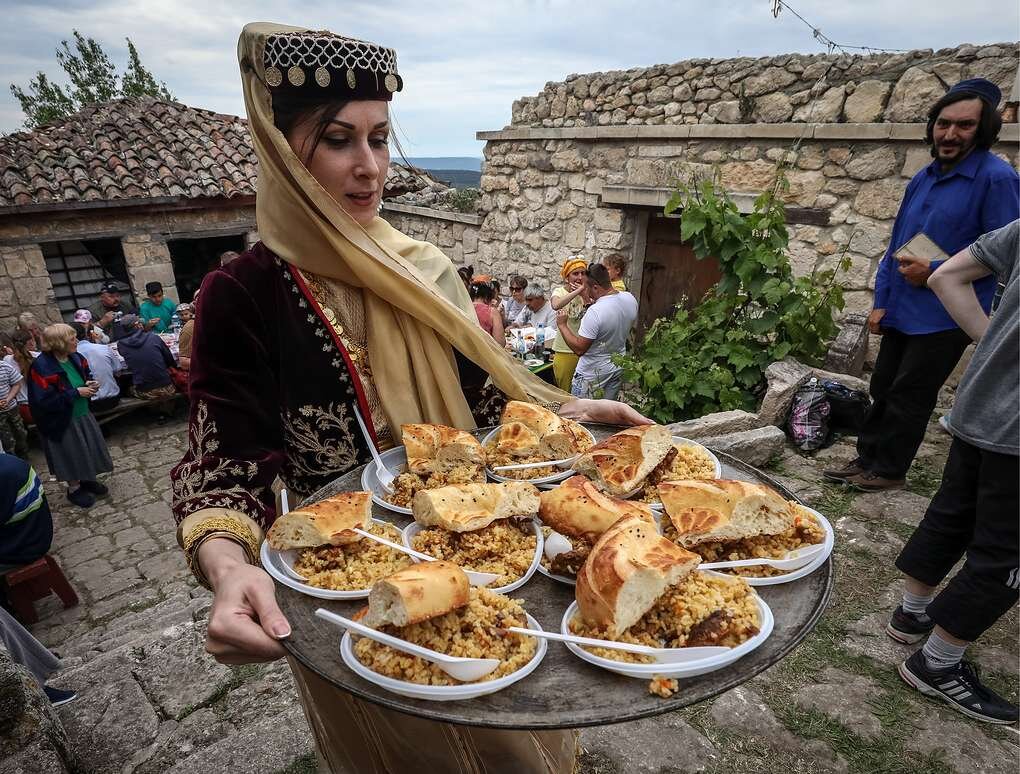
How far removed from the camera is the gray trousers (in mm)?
3431

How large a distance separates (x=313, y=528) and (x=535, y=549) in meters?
0.61

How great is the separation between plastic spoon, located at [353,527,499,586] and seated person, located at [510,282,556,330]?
747 cm

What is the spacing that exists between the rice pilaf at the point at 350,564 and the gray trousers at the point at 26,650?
3.22 meters

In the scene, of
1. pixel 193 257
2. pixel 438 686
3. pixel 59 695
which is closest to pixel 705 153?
pixel 438 686

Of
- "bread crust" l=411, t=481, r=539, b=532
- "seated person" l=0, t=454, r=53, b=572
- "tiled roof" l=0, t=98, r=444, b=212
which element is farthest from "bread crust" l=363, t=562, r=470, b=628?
Answer: "tiled roof" l=0, t=98, r=444, b=212

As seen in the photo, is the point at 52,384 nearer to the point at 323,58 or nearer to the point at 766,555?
the point at 323,58

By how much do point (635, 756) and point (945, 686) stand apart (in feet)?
5.17

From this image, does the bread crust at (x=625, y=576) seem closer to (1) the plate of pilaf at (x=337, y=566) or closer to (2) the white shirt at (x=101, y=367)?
(1) the plate of pilaf at (x=337, y=566)

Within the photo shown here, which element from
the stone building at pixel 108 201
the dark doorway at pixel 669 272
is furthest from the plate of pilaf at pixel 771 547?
the stone building at pixel 108 201

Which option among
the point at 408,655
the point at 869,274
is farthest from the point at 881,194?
the point at 408,655

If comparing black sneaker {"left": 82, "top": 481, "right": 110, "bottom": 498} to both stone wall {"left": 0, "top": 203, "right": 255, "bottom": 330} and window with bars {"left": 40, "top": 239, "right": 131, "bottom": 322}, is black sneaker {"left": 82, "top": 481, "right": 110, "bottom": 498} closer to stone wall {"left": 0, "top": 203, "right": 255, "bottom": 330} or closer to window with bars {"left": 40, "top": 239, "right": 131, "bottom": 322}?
stone wall {"left": 0, "top": 203, "right": 255, "bottom": 330}

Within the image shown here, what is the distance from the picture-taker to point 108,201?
33.1 ft

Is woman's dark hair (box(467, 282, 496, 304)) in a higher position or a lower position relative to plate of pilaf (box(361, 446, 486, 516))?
lower

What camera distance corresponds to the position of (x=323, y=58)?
161cm
